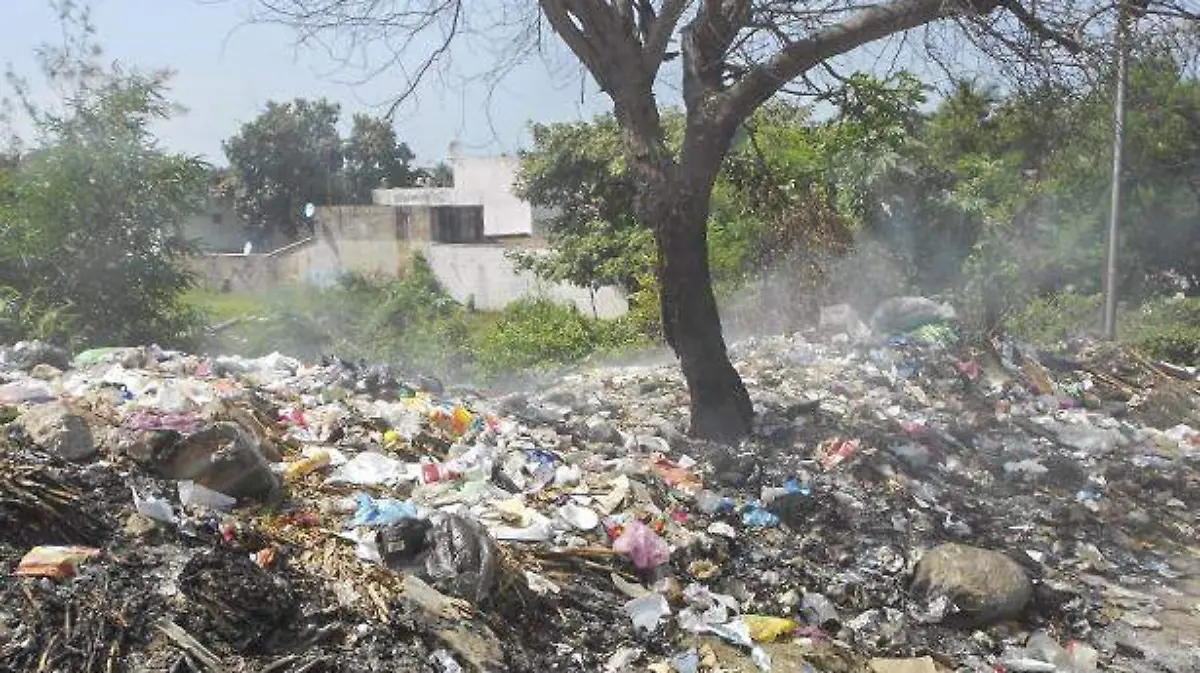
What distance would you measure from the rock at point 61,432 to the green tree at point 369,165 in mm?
26184

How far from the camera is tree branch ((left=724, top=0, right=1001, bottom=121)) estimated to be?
5.35 meters

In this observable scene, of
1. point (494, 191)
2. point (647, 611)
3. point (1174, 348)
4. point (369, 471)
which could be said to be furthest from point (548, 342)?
point (494, 191)

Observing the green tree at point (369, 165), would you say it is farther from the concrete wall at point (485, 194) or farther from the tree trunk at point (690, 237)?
the tree trunk at point (690, 237)

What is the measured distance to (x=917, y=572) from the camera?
448 cm

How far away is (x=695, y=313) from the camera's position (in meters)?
5.90

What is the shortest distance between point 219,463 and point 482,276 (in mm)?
16931

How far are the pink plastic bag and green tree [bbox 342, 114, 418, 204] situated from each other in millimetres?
26469

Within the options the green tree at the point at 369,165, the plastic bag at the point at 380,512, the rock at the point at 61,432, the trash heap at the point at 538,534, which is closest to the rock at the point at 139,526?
the trash heap at the point at 538,534

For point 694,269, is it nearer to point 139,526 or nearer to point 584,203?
point 139,526

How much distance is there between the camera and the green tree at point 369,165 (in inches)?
1208

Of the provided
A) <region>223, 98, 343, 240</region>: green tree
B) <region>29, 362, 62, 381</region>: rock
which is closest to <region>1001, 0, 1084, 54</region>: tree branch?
<region>29, 362, 62, 381</region>: rock

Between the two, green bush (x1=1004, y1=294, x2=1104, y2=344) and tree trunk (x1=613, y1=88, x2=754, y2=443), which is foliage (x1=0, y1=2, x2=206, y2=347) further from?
green bush (x1=1004, y1=294, x2=1104, y2=344)

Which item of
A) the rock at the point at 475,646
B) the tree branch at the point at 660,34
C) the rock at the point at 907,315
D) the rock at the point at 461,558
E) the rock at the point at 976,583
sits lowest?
the rock at the point at 976,583

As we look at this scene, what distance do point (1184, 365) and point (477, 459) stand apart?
8182 mm
